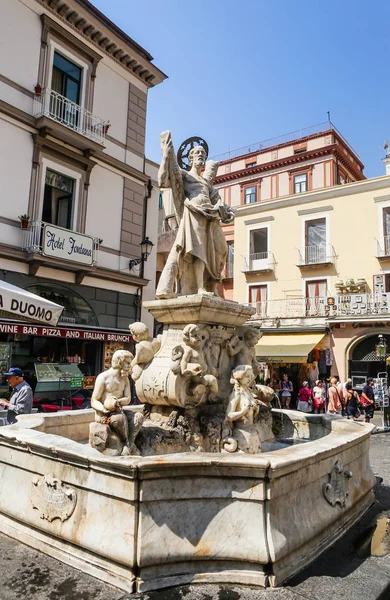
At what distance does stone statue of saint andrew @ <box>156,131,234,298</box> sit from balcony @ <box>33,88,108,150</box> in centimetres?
886

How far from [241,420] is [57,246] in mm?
10212

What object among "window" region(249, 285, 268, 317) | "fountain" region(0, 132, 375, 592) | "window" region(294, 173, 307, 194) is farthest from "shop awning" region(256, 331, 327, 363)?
"fountain" region(0, 132, 375, 592)

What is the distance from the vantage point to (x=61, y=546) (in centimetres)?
339

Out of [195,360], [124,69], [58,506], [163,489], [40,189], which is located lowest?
[58,506]

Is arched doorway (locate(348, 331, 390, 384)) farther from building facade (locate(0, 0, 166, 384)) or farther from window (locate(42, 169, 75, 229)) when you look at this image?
window (locate(42, 169, 75, 229))

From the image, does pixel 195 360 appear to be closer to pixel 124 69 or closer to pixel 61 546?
pixel 61 546

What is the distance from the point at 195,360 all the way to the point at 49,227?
9658mm

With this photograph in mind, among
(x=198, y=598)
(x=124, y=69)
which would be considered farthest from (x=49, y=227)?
(x=198, y=598)

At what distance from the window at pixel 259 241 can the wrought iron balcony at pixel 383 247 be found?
666 cm

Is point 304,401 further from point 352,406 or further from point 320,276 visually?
point 320,276

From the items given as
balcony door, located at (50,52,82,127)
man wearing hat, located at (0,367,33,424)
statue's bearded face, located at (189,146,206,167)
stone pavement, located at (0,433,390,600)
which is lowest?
stone pavement, located at (0,433,390,600)

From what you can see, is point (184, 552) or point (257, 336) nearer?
point (184, 552)

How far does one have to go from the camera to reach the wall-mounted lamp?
50.2ft

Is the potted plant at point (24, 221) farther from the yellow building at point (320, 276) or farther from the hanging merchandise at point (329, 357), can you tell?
the hanging merchandise at point (329, 357)
